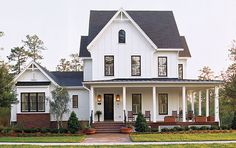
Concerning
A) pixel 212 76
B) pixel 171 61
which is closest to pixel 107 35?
pixel 171 61

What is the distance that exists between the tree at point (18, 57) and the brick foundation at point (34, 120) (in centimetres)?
2296

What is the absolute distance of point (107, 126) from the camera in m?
31.0

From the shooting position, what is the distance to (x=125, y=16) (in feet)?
111

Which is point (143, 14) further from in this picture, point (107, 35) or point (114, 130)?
point (114, 130)

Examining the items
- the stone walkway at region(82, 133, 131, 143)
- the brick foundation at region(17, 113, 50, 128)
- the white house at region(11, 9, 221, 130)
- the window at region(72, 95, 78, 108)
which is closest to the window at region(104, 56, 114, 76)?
the white house at region(11, 9, 221, 130)

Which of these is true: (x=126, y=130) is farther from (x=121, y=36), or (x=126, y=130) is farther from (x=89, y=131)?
(x=121, y=36)

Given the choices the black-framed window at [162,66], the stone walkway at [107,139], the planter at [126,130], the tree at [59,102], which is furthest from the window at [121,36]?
the stone walkway at [107,139]

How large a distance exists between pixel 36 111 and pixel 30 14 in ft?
26.1

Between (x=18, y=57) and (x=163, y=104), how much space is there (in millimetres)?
28178

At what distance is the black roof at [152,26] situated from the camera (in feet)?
116

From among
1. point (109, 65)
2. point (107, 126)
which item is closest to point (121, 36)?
point (109, 65)

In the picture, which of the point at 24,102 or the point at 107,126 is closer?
the point at 107,126

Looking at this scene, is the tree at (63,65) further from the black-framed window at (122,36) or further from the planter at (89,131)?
the planter at (89,131)

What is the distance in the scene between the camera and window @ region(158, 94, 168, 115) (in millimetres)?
34906
